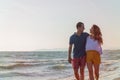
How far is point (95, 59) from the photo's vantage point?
9.45m

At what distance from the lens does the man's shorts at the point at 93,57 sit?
9375 mm

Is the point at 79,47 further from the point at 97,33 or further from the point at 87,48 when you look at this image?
the point at 97,33

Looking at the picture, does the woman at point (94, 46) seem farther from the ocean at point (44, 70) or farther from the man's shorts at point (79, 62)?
the ocean at point (44, 70)

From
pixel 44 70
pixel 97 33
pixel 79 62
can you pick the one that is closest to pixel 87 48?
pixel 97 33

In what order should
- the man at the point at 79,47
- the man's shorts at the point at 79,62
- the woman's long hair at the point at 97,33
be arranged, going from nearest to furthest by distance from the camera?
1. the woman's long hair at the point at 97,33
2. the man at the point at 79,47
3. the man's shorts at the point at 79,62

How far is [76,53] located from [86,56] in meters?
0.29

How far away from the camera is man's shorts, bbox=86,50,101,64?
30.8ft

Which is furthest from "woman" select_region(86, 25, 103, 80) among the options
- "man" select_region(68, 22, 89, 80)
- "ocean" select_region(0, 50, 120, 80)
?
"ocean" select_region(0, 50, 120, 80)

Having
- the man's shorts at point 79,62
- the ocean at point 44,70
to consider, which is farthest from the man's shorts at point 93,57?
the ocean at point 44,70

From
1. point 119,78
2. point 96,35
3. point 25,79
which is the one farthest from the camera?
point 25,79

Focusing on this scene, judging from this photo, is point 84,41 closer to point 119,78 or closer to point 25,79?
point 119,78

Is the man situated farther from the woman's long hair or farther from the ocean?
the ocean

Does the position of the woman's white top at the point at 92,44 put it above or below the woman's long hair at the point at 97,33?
below

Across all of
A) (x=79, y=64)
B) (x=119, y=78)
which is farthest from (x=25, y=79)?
(x=79, y=64)
